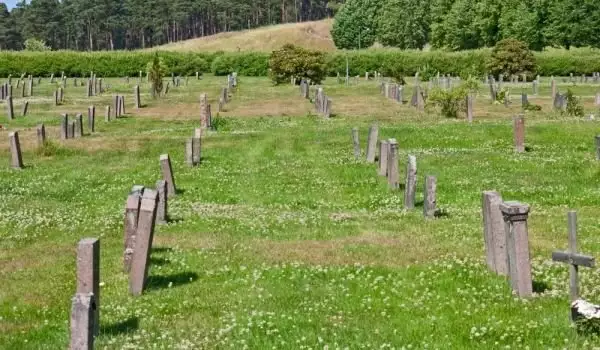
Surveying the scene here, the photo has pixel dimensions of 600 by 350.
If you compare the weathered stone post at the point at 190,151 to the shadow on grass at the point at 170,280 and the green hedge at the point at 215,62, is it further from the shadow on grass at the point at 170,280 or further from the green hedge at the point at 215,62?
the green hedge at the point at 215,62

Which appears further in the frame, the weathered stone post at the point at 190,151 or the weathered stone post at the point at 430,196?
the weathered stone post at the point at 190,151

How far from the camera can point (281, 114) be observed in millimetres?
50781

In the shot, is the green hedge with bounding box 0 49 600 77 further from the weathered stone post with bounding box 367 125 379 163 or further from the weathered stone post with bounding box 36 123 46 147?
the weathered stone post with bounding box 367 125 379 163

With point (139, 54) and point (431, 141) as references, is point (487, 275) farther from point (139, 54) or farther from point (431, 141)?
point (139, 54)

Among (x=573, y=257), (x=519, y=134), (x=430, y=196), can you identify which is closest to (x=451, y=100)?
(x=519, y=134)

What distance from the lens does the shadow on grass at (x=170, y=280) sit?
13.5m

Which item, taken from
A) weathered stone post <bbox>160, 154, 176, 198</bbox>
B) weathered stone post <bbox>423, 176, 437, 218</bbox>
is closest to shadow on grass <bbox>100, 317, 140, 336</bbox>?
weathered stone post <bbox>423, 176, 437, 218</bbox>

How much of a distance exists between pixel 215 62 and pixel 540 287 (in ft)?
328

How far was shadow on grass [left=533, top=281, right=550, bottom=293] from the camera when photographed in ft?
40.9

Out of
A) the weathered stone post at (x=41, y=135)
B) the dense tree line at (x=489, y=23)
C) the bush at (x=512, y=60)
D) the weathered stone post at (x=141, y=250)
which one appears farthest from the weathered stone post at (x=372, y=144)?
the dense tree line at (x=489, y=23)

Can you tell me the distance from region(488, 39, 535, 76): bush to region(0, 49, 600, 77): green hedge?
32.4 feet

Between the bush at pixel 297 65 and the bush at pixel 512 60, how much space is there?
1997 centimetres

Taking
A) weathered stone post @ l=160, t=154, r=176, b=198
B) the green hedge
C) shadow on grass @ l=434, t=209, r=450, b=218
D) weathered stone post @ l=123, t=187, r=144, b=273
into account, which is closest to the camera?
weathered stone post @ l=123, t=187, r=144, b=273

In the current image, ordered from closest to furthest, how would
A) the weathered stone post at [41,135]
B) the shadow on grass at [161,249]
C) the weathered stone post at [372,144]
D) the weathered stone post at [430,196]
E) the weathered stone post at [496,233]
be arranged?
1. the weathered stone post at [496,233]
2. the shadow on grass at [161,249]
3. the weathered stone post at [430,196]
4. the weathered stone post at [372,144]
5. the weathered stone post at [41,135]
